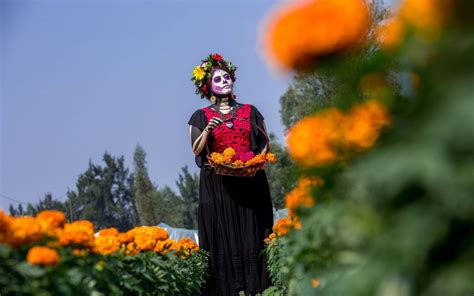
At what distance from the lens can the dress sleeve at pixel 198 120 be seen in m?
8.83

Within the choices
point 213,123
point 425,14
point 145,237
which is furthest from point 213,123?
point 425,14

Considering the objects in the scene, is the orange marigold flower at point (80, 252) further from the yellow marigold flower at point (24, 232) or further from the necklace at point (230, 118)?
the necklace at point (230, 118)

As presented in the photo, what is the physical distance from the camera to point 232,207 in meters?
8.71

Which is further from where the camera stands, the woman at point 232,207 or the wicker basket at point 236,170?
the woman at point 232,207

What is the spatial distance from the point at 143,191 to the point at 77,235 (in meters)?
53.7

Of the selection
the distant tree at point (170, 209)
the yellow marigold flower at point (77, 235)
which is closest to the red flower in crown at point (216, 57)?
the yellow marigold flower at point (77, 235)

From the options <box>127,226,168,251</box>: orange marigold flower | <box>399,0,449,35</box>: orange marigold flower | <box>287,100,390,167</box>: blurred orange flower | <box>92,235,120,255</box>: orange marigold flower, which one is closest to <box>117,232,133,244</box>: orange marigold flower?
<box>127,226,168,251</box>: orange marigold flower

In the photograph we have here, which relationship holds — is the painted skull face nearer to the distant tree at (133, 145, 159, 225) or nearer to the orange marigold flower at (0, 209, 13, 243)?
the orange marigold flower at (0, 209, 13, 243)

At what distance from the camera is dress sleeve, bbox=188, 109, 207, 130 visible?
348 inches

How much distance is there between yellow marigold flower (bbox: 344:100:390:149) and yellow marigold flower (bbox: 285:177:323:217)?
1.07 feet

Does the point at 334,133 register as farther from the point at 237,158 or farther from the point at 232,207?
the point at 232,207

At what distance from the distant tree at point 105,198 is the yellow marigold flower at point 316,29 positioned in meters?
66.3

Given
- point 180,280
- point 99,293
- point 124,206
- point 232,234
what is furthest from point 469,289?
point 124,206

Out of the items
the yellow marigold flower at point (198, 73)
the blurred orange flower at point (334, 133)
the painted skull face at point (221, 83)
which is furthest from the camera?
the yellow marigold flower at point (198, 73)
